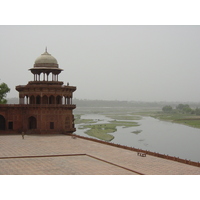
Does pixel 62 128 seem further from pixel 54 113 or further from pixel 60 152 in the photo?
pixel 60 152

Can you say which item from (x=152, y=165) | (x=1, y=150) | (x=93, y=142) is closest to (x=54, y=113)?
(x=93, y=142)

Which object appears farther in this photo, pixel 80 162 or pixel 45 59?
pixel 45 59

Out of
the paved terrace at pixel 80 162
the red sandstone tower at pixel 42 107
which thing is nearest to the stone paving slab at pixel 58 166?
the paved terrace at pixel 80 162

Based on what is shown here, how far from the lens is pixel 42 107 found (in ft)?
104

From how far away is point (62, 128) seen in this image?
107ft

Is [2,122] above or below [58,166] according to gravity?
above

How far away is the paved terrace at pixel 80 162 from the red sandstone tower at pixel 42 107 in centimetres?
832

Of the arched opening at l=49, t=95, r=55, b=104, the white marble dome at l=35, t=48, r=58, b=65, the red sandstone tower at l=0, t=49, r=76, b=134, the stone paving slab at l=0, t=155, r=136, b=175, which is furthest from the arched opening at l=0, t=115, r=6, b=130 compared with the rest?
the stone paving slab at l=0, t=155, r=136, b=175

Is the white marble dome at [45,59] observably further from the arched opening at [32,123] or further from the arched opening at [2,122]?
the arched opening at [2,122]

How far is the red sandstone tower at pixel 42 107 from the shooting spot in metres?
31.8

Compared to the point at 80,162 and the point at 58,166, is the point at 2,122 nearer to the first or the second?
the point at 80,162

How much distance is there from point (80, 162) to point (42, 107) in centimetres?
1525

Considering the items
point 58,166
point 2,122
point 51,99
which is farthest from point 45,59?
point 58,166

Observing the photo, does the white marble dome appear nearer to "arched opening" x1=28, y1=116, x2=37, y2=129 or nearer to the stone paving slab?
"arched opening" x1=28, y1=116, x2=37, y2=129
